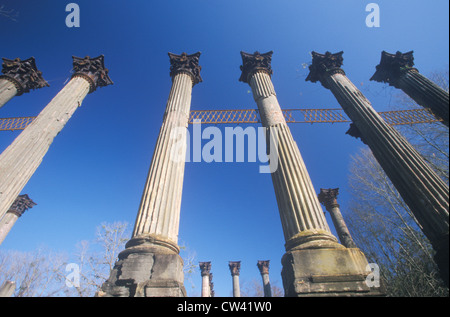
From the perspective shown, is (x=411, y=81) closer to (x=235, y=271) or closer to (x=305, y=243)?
(x=305, y=243)

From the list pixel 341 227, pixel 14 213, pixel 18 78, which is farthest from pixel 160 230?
pixel 14 213

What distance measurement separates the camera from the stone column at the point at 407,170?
4020mm

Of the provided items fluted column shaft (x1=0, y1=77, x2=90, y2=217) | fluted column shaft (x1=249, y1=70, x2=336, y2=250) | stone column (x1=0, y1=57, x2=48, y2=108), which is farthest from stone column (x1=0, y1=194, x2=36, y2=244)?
fluted column shaft (x1=249, y1=70, x2=336, y2=250)

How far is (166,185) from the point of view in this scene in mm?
4809

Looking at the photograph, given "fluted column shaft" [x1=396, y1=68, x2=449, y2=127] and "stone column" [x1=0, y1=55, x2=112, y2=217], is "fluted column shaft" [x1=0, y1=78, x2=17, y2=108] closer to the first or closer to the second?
"stone column" [x1=0, y1=55, x2=112, y2=217]

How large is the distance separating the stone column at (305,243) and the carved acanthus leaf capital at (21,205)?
17184mm

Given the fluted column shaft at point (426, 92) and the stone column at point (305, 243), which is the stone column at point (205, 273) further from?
the fluted column shaft at point (426, 92)

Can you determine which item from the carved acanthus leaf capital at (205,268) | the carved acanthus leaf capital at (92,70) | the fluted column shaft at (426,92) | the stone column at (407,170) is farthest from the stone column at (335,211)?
the carved acanthus leaf capital at (92,70)

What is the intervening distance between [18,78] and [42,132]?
4.49 metres

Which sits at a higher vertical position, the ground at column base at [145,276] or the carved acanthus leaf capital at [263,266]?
the carved acanthus leaf capital at [263,266]

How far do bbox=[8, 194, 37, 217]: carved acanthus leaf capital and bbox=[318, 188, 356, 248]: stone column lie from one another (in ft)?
66.1

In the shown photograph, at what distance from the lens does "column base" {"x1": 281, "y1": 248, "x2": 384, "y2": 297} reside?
3184 millimetres
